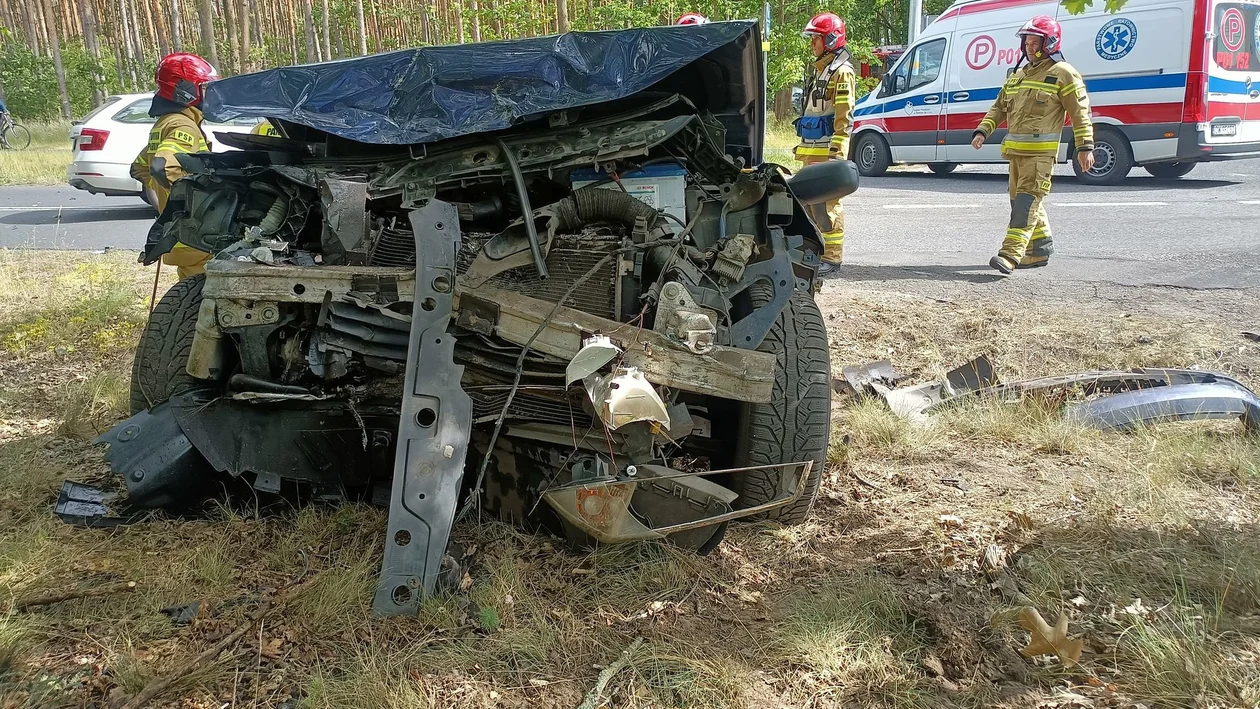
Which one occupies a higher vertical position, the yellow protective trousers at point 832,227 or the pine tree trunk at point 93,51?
the pine tree trunk at point 93,51

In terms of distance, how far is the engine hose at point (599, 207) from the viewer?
2.74m

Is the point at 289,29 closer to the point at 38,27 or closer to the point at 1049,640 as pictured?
the point at 38,27

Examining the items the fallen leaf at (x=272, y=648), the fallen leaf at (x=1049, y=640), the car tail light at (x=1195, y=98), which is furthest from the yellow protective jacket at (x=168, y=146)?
the car tail light at (x=1195, y=98)

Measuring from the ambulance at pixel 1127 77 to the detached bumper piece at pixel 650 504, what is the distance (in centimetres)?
866

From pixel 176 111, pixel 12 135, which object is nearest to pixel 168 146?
pixel 176 111

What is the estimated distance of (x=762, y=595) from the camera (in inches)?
95.0

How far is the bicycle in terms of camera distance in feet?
55.1

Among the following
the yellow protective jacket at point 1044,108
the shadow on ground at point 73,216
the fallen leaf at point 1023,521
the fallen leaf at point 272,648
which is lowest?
the fallen leaf at point 1023,521

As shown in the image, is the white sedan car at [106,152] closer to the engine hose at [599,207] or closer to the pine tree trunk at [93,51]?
the engine hose at [599,207]

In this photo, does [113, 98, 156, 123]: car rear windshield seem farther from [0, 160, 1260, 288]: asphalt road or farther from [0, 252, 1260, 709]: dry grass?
[0, 252, 1260, 709]: dry grass

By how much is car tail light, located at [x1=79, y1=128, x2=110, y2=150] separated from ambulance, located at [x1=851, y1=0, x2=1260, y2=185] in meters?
10.7

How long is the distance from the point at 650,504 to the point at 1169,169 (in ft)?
38.2

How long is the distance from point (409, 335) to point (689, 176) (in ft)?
4.28

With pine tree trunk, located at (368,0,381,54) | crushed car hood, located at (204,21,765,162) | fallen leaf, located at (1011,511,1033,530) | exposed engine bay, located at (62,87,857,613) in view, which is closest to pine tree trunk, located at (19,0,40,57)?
pine tree trunk, located at (368,0,381,54)
